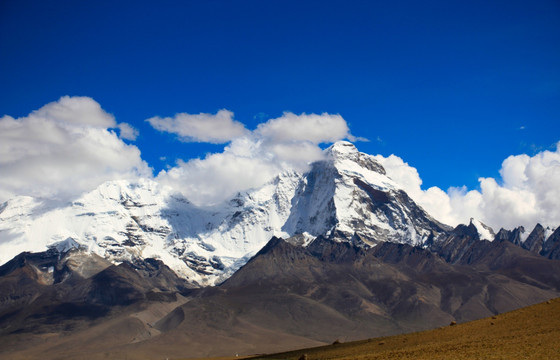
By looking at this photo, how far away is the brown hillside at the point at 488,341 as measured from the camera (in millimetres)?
72188

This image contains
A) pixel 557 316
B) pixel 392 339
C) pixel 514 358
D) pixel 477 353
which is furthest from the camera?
pixel 392 339

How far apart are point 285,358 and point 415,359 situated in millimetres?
33627

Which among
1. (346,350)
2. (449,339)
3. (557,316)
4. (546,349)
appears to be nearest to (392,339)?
(346,350)

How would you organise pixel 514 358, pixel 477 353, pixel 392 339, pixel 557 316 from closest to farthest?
pixel 514 358
pixel 477 353
pixel 557 316
pixel 392 339

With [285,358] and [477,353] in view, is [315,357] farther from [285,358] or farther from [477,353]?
[477,353]

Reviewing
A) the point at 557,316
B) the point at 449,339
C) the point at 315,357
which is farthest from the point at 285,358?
the point at 557,316

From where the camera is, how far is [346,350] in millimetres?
102750

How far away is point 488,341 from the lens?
80.2m

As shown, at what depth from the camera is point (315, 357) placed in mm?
101812

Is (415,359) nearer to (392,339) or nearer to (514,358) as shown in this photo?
(514,358)

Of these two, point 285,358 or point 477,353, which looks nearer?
point 477,353

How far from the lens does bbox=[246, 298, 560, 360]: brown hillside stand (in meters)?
72.2

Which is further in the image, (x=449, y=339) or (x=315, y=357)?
(x=315, y=357)

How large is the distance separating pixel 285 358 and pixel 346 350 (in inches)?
373
